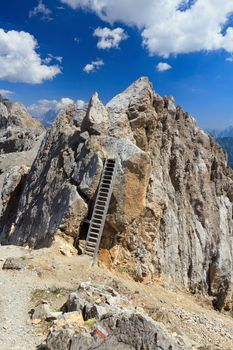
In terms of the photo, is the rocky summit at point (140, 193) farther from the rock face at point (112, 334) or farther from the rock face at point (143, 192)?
the rock face at point (112, 334)

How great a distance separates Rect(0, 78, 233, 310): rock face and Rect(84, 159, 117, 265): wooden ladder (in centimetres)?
51

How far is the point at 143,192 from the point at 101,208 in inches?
131

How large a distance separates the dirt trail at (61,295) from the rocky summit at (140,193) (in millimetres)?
2384

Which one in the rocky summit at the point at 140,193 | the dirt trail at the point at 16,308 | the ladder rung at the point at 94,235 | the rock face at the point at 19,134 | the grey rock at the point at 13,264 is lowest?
the dirt trail at the point at 16,308

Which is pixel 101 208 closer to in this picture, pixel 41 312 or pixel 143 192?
pixel 143 192

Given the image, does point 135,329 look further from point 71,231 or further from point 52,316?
point 71,231

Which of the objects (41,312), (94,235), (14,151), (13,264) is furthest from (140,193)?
(14,151)

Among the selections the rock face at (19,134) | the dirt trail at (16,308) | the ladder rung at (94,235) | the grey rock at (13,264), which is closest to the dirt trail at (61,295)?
the dirt trail at (16,308)

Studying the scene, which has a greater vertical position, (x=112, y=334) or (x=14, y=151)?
(x=14, y=151)

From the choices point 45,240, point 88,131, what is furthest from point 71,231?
point 88,131

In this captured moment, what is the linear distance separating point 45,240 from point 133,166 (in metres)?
8.36

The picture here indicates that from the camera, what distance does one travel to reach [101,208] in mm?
28500

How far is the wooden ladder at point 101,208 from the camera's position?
27344 millimetres

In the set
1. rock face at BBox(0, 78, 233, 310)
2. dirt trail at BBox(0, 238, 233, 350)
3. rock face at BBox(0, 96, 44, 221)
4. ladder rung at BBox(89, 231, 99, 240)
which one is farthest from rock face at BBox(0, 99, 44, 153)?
dirt trail at BBox(0, 238, 233, 350)
